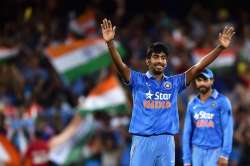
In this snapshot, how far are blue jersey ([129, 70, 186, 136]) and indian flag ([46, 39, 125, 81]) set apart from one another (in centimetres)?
709

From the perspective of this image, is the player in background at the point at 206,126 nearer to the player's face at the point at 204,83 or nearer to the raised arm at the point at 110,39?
the player's face at the point at 204,83

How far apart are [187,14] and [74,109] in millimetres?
6279

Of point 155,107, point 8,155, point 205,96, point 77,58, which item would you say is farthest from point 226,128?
point 77,58

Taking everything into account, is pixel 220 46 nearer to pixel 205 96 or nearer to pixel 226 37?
pixel 226 37

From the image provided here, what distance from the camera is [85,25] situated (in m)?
19.7

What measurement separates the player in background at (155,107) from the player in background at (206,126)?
7.12 feet

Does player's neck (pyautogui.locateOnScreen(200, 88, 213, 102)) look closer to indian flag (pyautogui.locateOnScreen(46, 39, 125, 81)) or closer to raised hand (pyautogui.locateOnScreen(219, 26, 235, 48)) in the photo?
raised hand (pyautogui.locateOnScreen(219, 26, 235, 48))

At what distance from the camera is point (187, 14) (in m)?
22.2


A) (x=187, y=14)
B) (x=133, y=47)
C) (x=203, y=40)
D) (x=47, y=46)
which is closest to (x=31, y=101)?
(x=47, y=46)

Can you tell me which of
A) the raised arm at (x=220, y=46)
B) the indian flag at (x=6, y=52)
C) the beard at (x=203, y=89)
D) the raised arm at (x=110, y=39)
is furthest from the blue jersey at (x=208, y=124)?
the indian flag at (x=6, y=52)

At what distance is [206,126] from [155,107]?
7.84 feet

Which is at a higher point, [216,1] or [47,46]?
[216,1]

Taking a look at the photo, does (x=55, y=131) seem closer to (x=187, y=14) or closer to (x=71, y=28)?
(x=71, y=28)

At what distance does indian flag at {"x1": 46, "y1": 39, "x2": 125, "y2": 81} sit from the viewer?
57.4 feet
